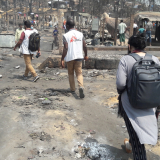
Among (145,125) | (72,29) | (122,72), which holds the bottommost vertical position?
(145,125)

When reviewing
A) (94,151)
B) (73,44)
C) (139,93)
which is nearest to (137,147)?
(139,93)

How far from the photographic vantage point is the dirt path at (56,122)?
2814mm

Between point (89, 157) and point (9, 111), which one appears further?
point (9, 111)

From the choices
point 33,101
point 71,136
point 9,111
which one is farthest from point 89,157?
point 33,101

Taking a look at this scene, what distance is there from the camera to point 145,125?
2.14 m

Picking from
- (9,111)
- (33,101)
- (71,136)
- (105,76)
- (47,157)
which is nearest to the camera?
(47,157)

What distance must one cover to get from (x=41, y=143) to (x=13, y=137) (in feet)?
1.38

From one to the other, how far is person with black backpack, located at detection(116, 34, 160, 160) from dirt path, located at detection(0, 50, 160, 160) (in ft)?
2.58

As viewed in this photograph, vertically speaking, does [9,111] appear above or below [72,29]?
below

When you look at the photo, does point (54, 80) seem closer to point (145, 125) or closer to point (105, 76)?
point (105, 76)

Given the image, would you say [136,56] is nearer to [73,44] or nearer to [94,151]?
[94,151]

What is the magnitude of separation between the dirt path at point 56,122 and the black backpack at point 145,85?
3.39ft

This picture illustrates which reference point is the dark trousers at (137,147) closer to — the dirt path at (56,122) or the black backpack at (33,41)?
the dirt path at (56,122)

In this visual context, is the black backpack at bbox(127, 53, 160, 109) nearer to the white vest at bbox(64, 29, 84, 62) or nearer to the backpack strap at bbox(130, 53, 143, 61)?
the backpack strap at bbox(130, 53, 143, 61)
